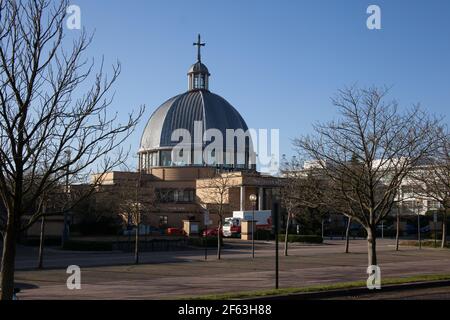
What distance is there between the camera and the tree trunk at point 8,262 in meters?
10.6

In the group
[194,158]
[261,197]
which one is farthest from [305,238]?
[194,158]

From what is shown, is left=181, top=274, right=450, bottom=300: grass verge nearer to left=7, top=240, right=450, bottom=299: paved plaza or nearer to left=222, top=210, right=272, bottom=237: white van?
left=7, top=240, right=450, bottom=299: paved plaza

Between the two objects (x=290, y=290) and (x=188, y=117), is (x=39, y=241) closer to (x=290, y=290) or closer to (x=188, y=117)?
(x=290, y=290)

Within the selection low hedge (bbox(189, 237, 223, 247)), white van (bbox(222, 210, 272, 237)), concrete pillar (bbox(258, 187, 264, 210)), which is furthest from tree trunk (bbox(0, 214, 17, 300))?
concrete pillar (bbox(258, 187, 264, 210))

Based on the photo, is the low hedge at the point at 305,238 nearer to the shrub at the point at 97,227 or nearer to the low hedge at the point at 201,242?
the low hedge at the point at 201,242

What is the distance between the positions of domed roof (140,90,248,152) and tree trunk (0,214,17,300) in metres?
72.6

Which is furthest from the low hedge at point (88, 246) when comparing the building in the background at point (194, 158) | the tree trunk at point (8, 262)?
the building in the background at point (194, 158)

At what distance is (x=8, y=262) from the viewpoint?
1066 cm

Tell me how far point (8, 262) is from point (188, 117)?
74.9 meters

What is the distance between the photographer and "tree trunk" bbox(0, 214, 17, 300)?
10.6 metres

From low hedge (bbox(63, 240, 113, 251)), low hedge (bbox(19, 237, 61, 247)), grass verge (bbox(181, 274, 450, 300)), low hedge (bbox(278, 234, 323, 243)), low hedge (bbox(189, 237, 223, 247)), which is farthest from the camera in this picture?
low hedge (bbox(278, 234, 323, 243))
